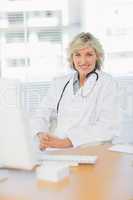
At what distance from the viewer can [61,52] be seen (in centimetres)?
357

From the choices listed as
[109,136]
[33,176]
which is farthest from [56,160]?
[109,136]

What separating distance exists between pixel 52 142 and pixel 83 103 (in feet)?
1.31

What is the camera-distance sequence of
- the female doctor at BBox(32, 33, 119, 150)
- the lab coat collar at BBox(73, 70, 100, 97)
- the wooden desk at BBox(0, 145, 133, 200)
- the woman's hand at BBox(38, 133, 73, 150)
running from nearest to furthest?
1. the wooden desk at BBox(0, 145, 133, 200)
2. the woman's hand at BBox(38, 133, 73, 150)
3. the female doctor at BBox(32, 33, 119, 150)
4. the lab coat collar at BBox(73, 70, 100, 97)

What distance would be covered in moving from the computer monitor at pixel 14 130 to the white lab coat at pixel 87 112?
2.83 ft

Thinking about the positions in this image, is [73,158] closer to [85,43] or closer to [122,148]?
[122,148]

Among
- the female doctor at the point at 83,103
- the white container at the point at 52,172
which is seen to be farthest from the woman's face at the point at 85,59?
the white container at the point at 52,172

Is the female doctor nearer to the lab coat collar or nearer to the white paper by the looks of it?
the lab coat collar

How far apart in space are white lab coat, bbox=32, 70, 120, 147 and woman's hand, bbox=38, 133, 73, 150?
0.30 ft

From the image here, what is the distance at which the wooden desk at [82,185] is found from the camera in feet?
4.52

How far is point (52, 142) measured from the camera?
224 centimetres

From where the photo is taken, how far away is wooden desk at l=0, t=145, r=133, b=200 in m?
1.38

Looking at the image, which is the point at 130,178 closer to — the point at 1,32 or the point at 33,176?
the point at 33,176

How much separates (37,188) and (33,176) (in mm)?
146

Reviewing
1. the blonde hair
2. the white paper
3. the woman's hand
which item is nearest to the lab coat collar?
the blonde hair
